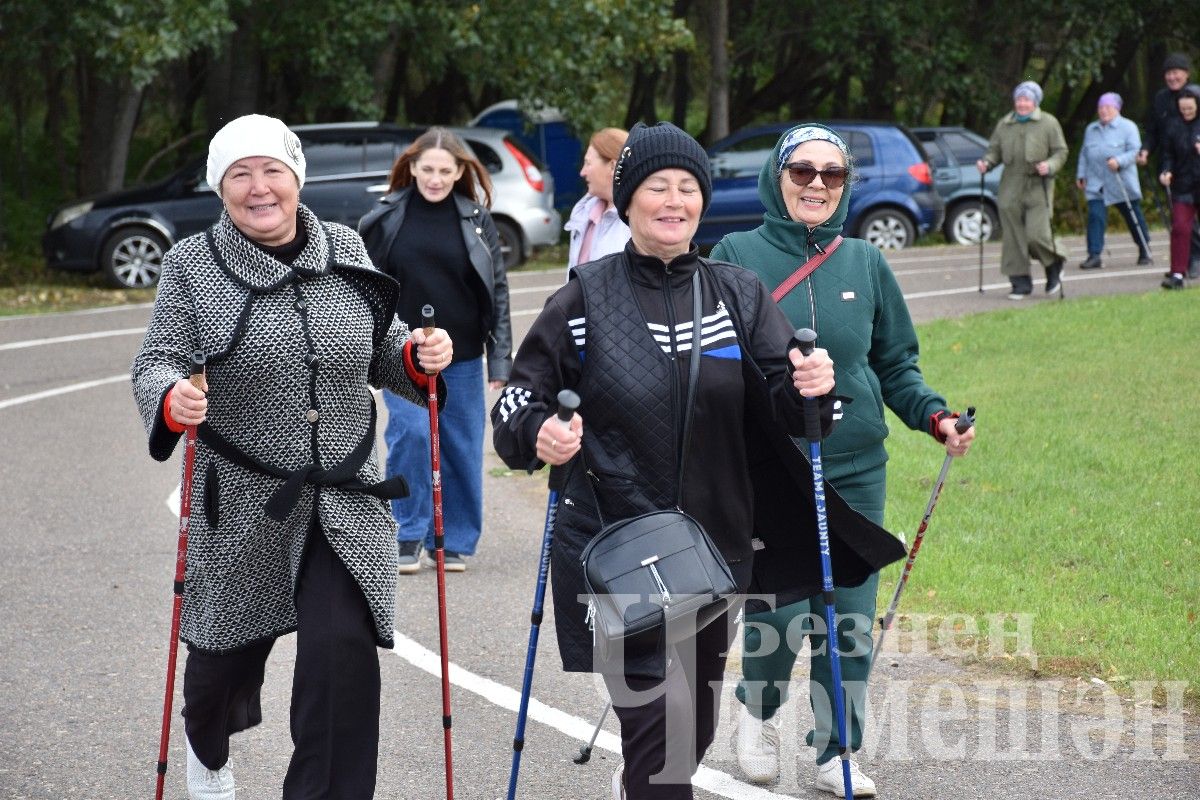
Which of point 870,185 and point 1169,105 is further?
point 870,185

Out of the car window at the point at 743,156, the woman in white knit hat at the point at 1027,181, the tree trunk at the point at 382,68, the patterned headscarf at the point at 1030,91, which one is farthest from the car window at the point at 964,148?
the tree trunk at the point at 382,68

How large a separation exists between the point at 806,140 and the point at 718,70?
78.9 ft

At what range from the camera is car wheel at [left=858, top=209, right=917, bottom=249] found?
22.3 metres

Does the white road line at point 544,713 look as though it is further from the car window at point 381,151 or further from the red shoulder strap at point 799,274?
the car window at point 381,151

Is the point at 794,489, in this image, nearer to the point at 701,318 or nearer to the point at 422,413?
the point at 701,318

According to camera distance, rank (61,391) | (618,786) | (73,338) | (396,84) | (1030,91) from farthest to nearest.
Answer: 1. (396,84)
2. (1030,91)
3. (73,338)
4. (61,391)
5. (618,786)

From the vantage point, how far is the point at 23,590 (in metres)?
7.46

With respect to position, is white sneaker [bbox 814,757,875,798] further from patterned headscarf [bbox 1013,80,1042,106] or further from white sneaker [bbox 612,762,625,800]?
patterned headscarf [bbox 1013,80,1042,106]

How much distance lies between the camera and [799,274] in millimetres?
4883

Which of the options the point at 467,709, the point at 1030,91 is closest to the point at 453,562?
the point at 467,709

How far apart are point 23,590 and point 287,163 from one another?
3955mm

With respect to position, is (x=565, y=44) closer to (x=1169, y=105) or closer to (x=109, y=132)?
(x=109, y=132)

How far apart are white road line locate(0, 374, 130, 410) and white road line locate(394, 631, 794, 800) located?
7072mm

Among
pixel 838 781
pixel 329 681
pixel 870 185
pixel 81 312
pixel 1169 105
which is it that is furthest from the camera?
pixel 870 185
